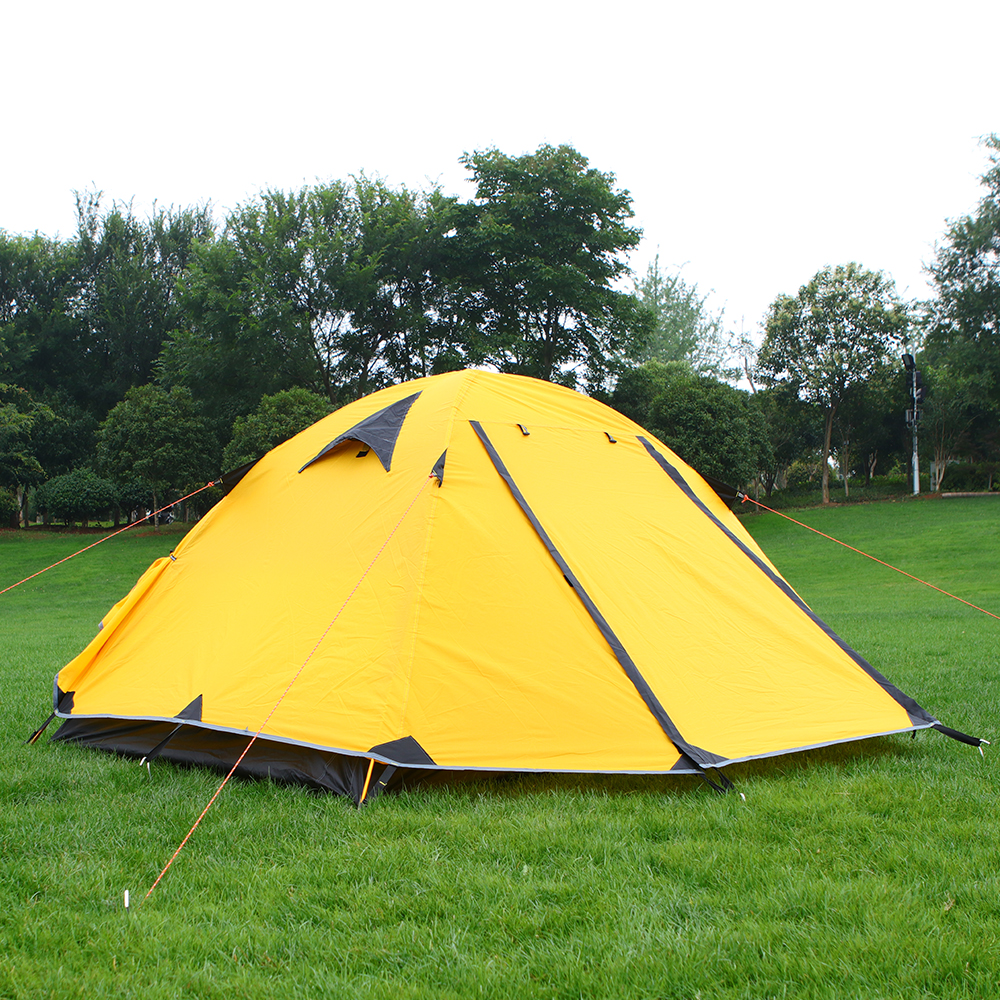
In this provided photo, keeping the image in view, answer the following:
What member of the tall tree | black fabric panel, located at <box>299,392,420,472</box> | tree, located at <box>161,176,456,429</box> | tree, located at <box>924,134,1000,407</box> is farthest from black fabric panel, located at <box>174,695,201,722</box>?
the tall tree

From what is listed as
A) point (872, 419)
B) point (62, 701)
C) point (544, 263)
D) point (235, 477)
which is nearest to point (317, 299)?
point (544, 263)

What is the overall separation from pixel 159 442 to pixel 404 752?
21.1 meters

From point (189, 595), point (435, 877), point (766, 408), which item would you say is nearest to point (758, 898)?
point (435, 877)

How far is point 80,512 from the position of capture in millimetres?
26391

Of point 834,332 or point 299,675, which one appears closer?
point 299,675

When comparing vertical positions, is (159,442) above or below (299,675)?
above

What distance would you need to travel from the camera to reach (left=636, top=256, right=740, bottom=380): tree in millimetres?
44125

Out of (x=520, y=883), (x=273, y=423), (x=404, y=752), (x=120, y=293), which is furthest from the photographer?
(x=120, y=293)

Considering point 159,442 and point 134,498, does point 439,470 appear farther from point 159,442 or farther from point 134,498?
point 134,498

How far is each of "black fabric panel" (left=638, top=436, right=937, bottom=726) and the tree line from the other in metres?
15.0

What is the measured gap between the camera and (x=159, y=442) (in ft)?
73.5

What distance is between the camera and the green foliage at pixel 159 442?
22.3 meters

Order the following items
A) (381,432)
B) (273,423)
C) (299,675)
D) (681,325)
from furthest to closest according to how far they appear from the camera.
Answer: (681,325) < (273,423) < (381,432) < (299,675)

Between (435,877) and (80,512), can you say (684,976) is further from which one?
(80,512)
